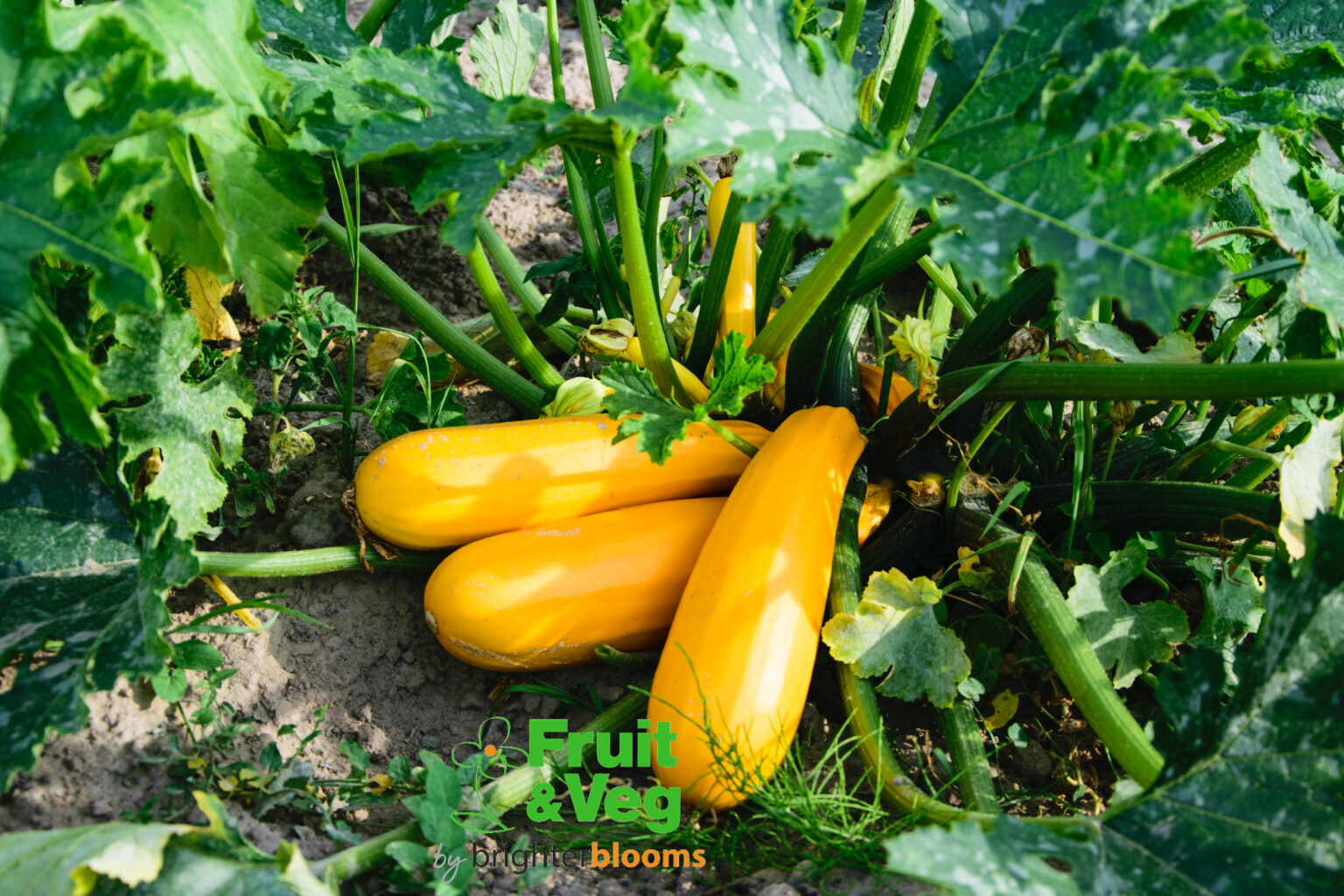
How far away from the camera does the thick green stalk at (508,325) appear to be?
5.74ft

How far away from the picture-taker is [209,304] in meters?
1.85

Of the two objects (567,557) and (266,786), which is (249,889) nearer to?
(266,786)

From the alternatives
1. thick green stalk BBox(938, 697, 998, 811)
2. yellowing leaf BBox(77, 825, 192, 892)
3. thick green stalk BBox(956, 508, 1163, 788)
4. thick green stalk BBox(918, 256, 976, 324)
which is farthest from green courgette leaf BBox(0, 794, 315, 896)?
thick green stalk BBox(918, 256, 976, 324)

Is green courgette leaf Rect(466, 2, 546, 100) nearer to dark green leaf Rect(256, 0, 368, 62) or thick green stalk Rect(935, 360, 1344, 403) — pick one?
dark green leaf Rect(256, 0, 368, 62)

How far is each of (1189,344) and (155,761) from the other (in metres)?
1.61

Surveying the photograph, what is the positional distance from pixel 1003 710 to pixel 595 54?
139cm

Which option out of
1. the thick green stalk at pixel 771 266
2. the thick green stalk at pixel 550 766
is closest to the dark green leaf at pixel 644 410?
the thick green stalk at pixel 550 766

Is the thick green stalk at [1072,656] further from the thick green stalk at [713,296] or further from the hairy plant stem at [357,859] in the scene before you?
the hairy plant stem at [357,859]

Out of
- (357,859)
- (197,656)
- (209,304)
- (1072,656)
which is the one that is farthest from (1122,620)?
(209,304)

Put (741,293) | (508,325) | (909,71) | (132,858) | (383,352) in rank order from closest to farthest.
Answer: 1. (132,858)
2. (909,71)
3. (508,325)
4. (741,293)
5. (383,352)

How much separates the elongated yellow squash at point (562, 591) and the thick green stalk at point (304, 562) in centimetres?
11

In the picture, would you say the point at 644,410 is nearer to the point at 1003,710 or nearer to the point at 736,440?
the point at 736,440

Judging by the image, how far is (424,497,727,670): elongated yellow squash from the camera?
1578 mm

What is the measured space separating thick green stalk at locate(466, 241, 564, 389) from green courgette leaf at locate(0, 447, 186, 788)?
0.66m
